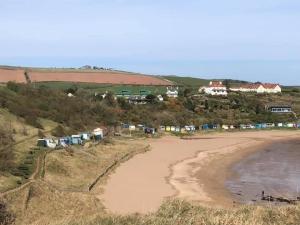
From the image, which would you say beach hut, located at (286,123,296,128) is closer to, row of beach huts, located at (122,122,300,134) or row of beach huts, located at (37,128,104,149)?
row of beach huts, located at (122,122,300,134)

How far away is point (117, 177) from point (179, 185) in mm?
3675

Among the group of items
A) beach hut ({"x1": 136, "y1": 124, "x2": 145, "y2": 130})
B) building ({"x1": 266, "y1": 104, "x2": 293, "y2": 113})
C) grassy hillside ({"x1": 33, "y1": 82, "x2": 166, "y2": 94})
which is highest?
grassy hillside ({"x1": 33, "y1": 82, "x2": 166, "y2": 94})

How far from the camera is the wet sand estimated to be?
2955cm

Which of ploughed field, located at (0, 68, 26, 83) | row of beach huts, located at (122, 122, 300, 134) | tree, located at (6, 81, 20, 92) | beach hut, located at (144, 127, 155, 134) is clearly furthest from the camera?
ploughed field, located at (0, 68, 26, 83)

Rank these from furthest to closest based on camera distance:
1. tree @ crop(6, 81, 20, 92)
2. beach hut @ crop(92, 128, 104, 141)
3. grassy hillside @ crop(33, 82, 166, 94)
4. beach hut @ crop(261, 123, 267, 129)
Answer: grassy hillside @ crop(33, 82, 166, 94) → beach hut @ crop(261, 123, 267, 129) → tree @ crop(6, 81, 20, 92) → beach hut @ crop(92, 128, 104, 141)

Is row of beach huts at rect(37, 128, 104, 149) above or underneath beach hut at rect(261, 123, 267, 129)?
above

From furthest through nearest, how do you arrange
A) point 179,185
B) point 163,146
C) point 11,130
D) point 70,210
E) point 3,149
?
point 163,146, point 11,130, point 179,185, point 3,149, point 70,210

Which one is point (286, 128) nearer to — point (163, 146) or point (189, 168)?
point (163, 146)

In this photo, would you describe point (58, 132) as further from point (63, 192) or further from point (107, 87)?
point (107, 87)

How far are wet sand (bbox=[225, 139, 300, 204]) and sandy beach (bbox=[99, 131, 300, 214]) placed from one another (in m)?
0.82

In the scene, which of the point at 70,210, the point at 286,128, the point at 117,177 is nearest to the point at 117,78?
the point at 286,128

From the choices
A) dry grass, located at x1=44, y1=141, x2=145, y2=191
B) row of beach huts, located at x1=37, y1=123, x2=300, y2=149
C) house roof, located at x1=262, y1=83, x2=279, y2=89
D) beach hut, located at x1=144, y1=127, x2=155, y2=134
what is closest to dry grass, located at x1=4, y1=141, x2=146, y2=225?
dry grass, located at x1=44, y1=141, x2=145, y2=191

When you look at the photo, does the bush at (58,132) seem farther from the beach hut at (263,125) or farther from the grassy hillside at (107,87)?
the grassy hillside at (107,87)

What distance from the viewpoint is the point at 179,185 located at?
31.7m
